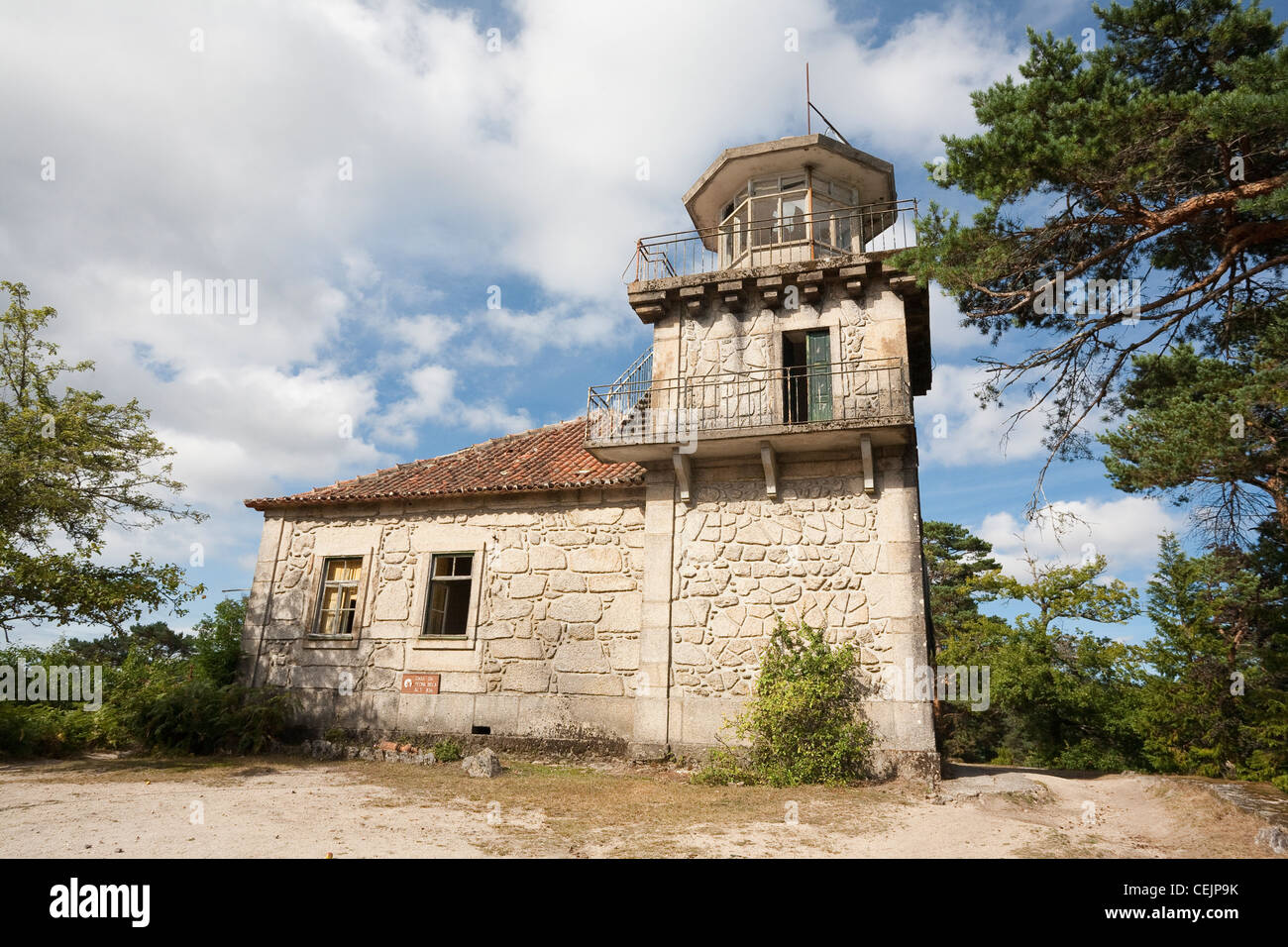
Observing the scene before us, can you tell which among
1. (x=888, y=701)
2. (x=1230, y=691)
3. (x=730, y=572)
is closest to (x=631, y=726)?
(x=730, y=572)

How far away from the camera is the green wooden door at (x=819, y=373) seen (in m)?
10.5

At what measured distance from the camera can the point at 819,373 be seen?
34.9 ft

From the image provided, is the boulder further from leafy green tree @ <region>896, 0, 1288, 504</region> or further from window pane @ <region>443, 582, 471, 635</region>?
leafy green tree @ <region>896, 0, 1288, 504</region>

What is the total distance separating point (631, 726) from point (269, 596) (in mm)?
7270

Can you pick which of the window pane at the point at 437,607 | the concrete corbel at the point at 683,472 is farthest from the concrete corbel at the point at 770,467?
the window pane at the point at 437,607

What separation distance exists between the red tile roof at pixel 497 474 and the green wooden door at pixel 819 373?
289cm

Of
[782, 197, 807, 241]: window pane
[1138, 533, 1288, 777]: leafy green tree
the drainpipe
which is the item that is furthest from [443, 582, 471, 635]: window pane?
[1138, 533, 1288, 777]: leafy green tree

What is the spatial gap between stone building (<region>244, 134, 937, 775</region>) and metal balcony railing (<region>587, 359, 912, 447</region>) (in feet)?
0.12

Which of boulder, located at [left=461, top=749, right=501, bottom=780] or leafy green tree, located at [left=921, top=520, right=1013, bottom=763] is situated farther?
leafy green tree, located at [left=921, top=520, right=1013, bottom=763]

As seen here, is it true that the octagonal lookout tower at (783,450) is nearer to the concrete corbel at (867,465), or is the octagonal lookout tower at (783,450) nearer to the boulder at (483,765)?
the concrete corbel at (867,465)

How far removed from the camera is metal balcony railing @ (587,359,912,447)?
10125 millimetres

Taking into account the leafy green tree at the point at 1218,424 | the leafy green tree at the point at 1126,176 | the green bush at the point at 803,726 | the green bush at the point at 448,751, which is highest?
the leafy green tree at the point at 1126,176
